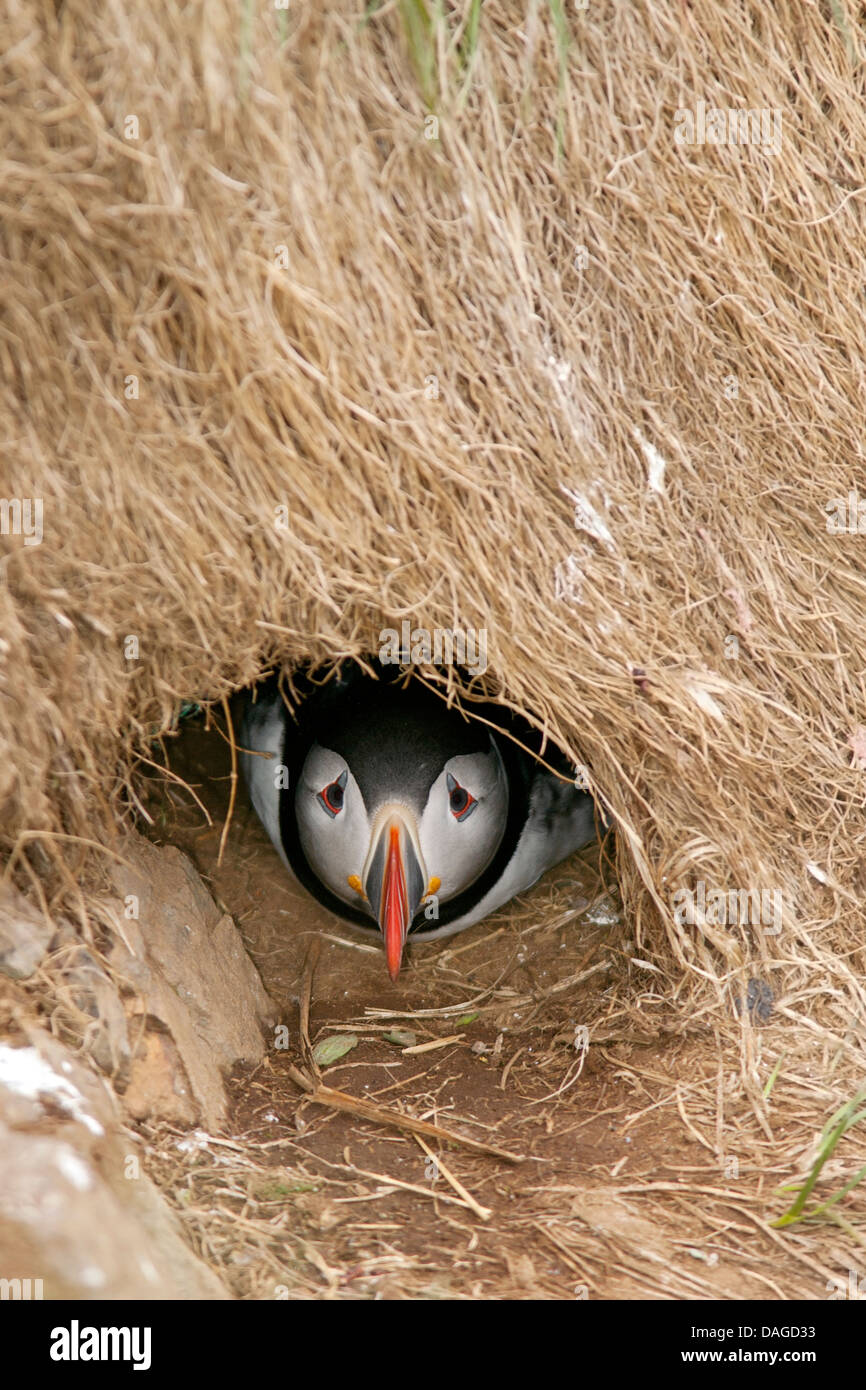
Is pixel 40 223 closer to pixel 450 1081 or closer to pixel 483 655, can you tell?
pixel 483 655

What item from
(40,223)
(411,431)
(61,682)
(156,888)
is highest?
(40,223)

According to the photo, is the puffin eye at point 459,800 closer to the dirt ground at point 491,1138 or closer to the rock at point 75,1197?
the dirt ground at point 491,1138

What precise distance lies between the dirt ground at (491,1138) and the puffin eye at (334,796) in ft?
1.64

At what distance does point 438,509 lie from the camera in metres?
2.82

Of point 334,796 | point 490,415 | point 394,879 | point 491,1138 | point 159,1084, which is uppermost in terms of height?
point 490,415

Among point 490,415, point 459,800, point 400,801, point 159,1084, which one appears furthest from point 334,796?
point 490,415

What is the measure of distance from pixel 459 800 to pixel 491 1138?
3.63ft

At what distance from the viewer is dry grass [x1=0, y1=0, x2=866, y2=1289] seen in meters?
2.45

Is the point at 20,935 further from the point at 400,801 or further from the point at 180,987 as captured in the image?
the point at 400,801

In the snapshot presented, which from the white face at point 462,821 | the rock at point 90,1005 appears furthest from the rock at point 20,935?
the white face at point 462,821

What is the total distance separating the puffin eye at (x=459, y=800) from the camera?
3.66 meters

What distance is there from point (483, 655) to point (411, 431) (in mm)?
591

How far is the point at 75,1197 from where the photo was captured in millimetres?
2117
